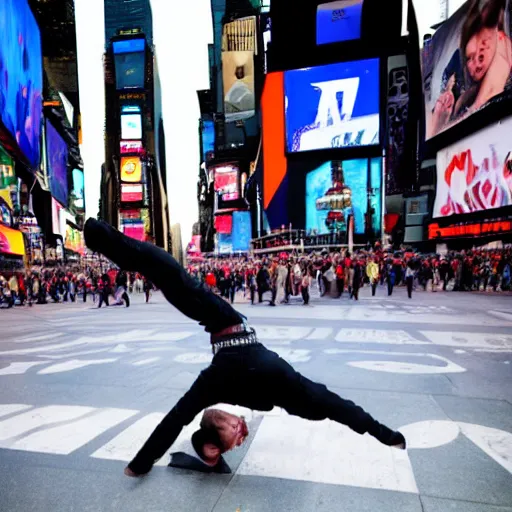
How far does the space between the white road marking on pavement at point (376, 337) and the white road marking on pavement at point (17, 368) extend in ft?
16.2

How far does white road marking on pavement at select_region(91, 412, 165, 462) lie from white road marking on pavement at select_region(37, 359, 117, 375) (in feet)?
7.97

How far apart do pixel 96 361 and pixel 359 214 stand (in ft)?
174

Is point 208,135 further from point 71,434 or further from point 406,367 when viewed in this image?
point 71,434

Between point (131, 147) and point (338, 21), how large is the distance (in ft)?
216

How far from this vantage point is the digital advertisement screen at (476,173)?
2614 cm

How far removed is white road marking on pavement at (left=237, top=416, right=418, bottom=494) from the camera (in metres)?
2.38

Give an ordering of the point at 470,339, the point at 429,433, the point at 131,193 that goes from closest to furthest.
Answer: the point at 429,433, the point at 470,339, the point at 131,193

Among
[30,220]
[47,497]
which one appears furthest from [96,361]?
[30,220]

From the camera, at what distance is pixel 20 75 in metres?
33.5

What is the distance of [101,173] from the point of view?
163 metres

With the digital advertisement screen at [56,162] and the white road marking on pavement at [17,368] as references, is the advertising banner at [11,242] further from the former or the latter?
the digital advertisement screen at [56,162]

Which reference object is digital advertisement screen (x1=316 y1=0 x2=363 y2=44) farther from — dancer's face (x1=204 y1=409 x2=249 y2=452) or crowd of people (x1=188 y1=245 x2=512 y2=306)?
dancer's face (x1=204 y1=409 x2=249 y2=452)

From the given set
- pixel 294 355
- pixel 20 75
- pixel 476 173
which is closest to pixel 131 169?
pixel 20 75

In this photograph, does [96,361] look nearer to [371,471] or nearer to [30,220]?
[371,471]
